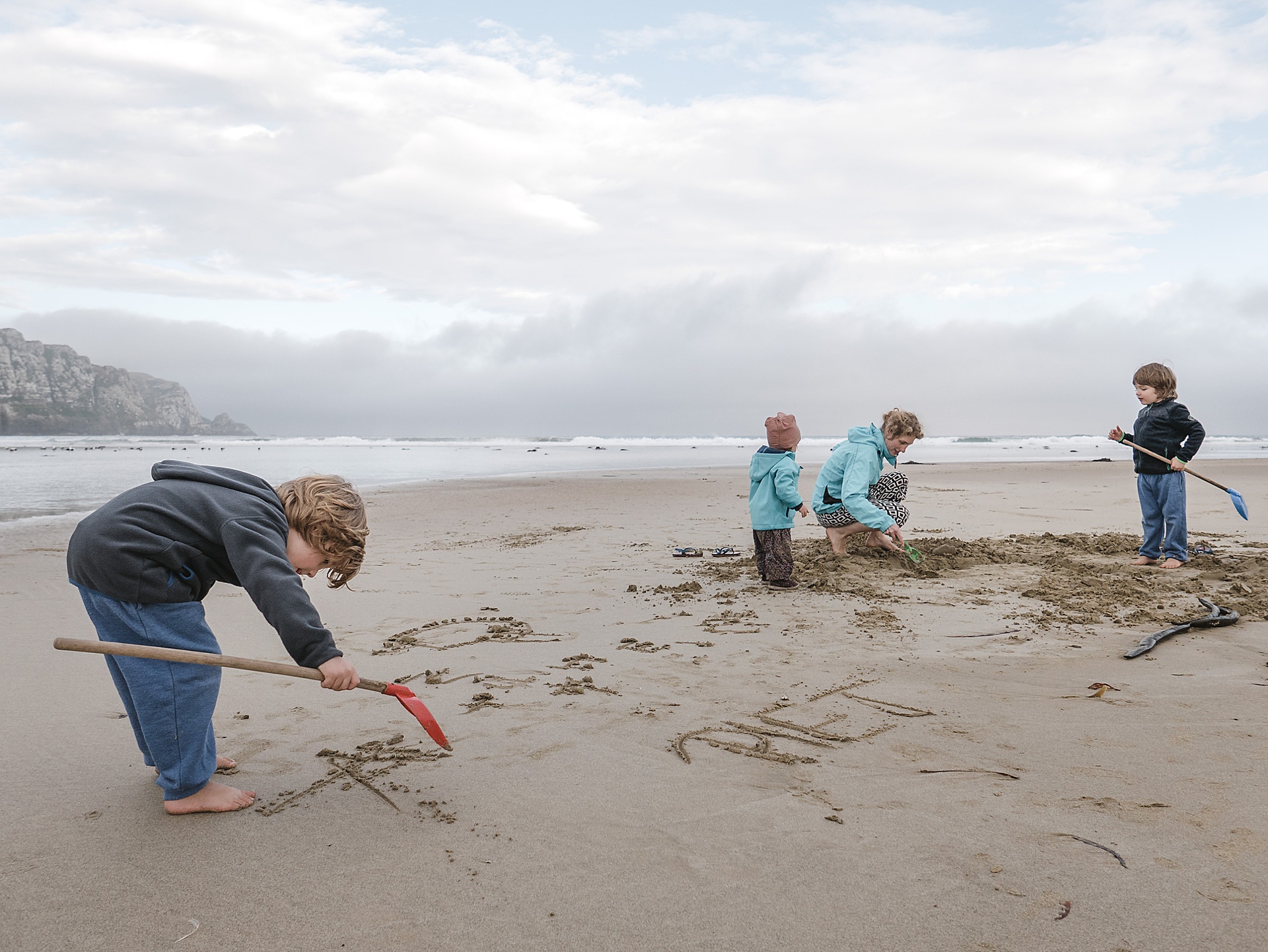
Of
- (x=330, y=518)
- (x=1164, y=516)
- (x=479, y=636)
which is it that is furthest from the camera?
(x=1164, y=516)

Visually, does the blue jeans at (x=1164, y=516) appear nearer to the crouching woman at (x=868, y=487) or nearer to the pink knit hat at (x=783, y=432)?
the crouching woman at (x=868, y=487)

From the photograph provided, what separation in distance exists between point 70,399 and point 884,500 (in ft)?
297

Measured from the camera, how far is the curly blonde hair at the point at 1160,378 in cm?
688

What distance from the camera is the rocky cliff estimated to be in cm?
6812

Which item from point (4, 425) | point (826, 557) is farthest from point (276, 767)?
point (4, 425)

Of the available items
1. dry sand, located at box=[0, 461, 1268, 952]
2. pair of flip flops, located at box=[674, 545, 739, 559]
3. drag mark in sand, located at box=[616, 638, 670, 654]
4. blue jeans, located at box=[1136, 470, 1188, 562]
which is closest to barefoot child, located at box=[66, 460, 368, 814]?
dry sand, located at box=[0, 461, 1268, 952]

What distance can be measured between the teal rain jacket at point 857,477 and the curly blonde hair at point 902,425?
0.13 m

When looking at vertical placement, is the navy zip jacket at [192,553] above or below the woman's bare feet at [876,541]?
above

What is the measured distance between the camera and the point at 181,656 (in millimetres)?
2295

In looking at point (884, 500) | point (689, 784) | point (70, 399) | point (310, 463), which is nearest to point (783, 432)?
point (884, 500)

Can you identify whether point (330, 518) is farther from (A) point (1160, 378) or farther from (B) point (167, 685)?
(A) point (1160, 378)

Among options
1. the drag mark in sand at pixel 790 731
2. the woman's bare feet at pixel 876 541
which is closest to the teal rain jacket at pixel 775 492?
the woman's bare feet at pixel 876 541

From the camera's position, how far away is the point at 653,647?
4.47 metres

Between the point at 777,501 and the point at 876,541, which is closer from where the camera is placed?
the point at 777,501
